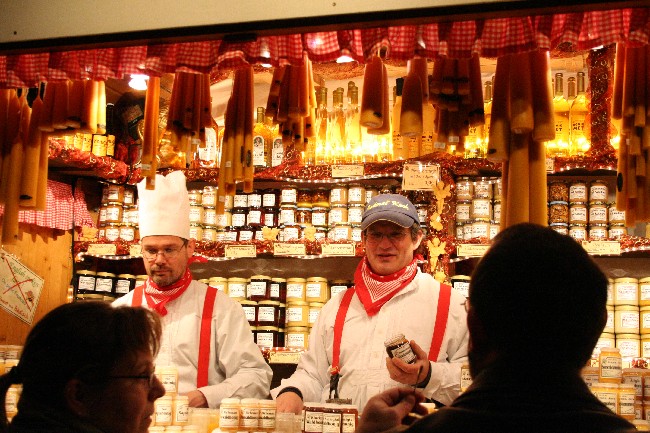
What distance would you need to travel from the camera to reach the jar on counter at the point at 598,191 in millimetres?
5133

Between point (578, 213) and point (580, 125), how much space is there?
0.68m

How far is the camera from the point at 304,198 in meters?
5.73

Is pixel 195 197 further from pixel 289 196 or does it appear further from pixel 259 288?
pixel 259 288

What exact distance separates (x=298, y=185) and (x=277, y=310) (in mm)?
1080

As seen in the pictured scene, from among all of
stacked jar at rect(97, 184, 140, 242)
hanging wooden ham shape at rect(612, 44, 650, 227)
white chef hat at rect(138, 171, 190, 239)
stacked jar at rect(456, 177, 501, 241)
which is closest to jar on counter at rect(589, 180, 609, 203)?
stacked jar at rect(456, 177, 501, 241)

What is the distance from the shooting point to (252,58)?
257cm

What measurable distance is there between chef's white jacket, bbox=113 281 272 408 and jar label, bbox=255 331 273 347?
1111 millimetres

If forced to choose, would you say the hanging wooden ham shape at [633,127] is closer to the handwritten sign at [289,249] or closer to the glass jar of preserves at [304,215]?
the handwritten sign at [289,249]

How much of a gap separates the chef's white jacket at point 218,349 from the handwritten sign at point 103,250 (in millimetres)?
1571

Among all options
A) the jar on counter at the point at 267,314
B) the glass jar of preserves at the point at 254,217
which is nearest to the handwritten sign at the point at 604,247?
the jar on counter at the point at 267,314

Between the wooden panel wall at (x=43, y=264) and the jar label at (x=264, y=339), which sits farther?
the wooden panel wall at (x=43, y=264)

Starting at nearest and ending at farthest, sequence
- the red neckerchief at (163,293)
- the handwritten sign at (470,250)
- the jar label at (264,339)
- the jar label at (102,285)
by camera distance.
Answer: the red neckerchief at (163,293) < the handwritten sign at (470,250) < the jar label at (264,339) < the jar label at (102,285)

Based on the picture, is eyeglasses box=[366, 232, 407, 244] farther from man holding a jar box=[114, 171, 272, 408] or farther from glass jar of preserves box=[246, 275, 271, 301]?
glass jar of preserves box=[246, 275, 271, 301]

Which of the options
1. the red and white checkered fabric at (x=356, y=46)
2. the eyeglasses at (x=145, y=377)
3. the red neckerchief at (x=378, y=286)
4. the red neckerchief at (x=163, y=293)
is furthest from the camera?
the red neckerchief at (x=163, y=293)
